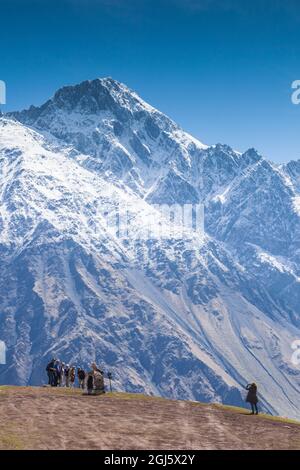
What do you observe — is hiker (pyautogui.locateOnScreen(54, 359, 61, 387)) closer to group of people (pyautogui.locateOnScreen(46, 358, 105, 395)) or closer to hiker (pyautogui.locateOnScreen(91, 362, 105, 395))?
group of people (pyautogui.locateOnScreen(46, 358, 105, 395))

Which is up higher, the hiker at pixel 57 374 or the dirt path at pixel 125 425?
the hiker at pixel 57 374

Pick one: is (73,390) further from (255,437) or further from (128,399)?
(255,437)

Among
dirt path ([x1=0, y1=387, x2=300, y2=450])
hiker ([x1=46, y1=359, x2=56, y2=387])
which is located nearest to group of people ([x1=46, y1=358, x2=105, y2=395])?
hiker ([x1=46, y1=359, x2=56, y2=387])

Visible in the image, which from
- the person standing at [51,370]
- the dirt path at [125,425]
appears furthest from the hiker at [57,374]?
the dirt path at [125,425]

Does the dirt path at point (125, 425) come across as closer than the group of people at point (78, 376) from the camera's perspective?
Yes

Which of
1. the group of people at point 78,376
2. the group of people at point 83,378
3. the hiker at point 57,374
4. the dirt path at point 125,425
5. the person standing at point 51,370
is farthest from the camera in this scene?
the hiker at point 57,374

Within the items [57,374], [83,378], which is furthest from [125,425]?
[57,374]

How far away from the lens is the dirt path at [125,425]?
2790 inches

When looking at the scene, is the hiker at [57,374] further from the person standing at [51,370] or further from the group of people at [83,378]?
the person standing at [51,370]

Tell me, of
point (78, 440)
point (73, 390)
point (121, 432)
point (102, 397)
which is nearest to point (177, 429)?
point (121, 432)

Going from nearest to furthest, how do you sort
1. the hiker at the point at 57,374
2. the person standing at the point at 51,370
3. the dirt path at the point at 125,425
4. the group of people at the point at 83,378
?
the dirt path at the point at 125,425, the group of people at the point at 83,378, the person standing at the point at 51,370, the hiker at the point at 57,374

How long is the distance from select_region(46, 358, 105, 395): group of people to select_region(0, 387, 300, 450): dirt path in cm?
388

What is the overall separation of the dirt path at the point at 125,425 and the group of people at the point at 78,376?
3885 mm
